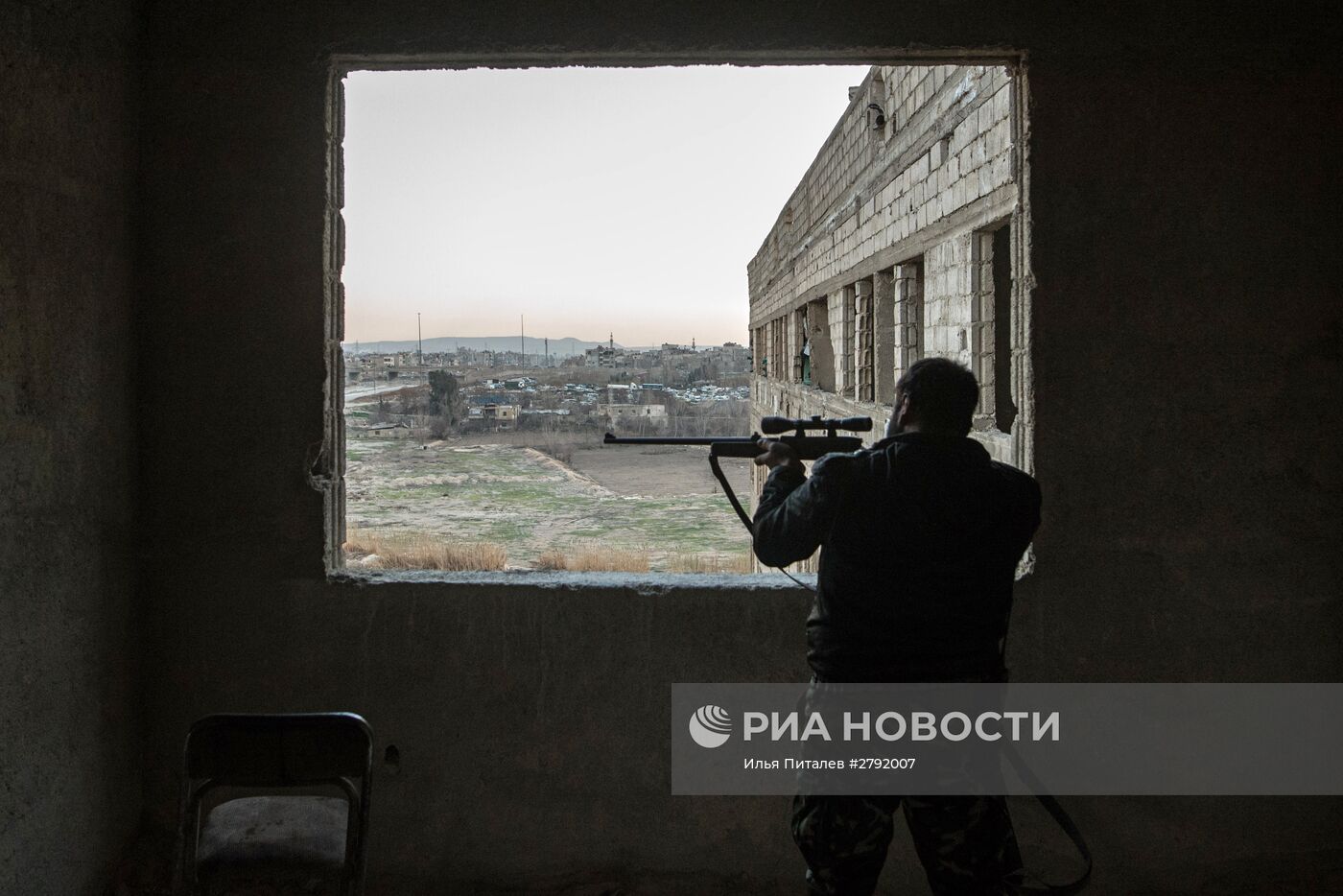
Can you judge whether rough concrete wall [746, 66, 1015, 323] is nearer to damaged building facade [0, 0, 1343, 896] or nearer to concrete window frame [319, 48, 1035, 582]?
concrete window frame [319, 48, 1035, 582]

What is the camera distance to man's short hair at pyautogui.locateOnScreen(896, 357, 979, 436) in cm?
189

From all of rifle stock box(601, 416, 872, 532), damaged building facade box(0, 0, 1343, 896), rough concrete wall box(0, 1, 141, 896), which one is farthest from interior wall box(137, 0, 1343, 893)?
rifle stock box(601, 416, 872, 532)

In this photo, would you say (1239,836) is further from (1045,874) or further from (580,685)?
(580,685)

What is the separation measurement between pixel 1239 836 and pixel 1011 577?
170cm

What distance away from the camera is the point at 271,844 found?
2.04 metres

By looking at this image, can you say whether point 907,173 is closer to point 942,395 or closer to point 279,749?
point 942,395

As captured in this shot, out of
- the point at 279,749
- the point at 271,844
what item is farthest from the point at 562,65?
the point at 271,844

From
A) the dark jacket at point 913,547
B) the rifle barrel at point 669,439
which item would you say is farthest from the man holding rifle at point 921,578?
the rifle barrel at point 669,439

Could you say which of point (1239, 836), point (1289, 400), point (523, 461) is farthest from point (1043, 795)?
point (523, 461)

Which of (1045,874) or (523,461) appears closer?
(1045,874)

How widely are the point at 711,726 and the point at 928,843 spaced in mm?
1076

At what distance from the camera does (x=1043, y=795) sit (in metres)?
2.02

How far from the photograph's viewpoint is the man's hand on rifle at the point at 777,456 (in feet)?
7.28

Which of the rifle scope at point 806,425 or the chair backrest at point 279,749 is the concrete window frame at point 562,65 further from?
the chair backrest at point 279,749
